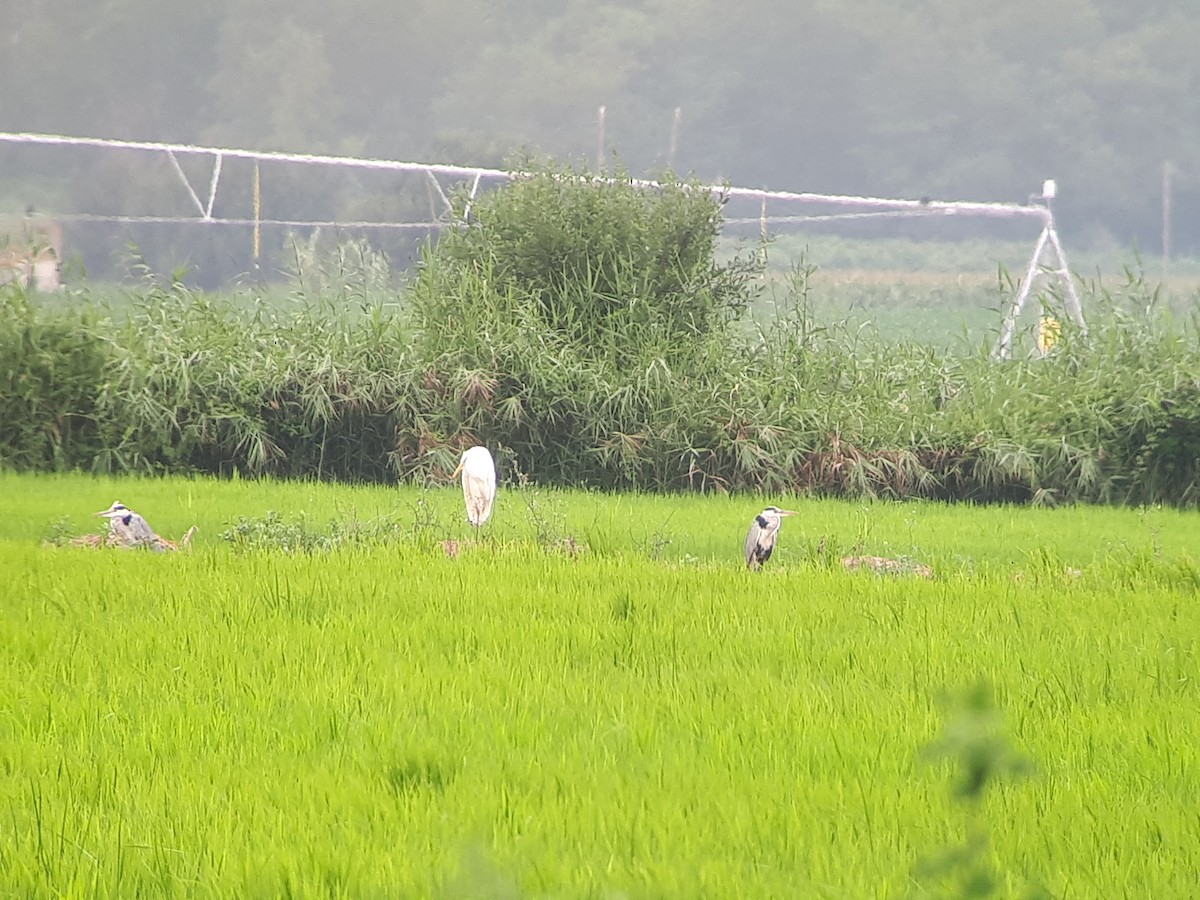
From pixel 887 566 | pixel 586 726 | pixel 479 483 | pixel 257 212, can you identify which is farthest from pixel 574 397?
pixel 586 726

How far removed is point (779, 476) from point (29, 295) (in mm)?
4058

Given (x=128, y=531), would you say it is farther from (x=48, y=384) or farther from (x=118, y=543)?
(x=48, y=384)

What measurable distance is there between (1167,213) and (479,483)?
1719 cm

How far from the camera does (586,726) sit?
2189mm

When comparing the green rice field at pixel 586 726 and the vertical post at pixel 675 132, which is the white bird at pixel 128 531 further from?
the vertical post at pixel 675 132

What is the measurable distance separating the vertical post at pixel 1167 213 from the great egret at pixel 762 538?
16799 millimetres

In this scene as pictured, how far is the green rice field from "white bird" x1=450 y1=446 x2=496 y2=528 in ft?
2.21

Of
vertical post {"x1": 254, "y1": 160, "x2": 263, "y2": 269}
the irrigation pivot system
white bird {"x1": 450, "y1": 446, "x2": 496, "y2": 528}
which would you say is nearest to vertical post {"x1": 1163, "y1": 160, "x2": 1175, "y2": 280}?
the irrigation pivot system

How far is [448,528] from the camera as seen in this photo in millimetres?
4934

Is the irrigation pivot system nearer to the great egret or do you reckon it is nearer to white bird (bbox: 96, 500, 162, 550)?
white bird (bbox: 96, 500, 162, 550)

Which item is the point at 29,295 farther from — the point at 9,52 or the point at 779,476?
the point at 9,52

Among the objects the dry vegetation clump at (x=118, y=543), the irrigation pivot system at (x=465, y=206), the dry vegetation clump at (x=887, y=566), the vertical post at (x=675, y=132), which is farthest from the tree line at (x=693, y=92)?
the dry vegetation clump at (x=887, y=566)

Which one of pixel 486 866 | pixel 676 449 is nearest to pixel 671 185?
pixel 676 449

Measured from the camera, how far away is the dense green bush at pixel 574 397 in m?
6.62
